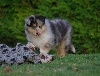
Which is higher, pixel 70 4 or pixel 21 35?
pixel 70 4

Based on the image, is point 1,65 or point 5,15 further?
point 5,15

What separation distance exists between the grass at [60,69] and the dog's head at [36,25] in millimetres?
1316

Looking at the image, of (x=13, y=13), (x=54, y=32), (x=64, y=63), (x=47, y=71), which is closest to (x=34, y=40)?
(x=54, y=32)

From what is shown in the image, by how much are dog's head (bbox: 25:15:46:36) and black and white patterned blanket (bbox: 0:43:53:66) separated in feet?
4.11

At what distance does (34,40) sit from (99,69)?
3.44m

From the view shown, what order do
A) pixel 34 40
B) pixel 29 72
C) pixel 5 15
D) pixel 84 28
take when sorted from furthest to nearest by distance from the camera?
pixel 5 15 < pixel 84 28 < pixel 34 40 < pixel 29 72

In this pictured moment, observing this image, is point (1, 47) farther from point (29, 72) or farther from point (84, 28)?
point (84, 28)

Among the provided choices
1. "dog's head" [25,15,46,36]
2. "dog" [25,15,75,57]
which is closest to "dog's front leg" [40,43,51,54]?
"dog" [25,15,75,57]

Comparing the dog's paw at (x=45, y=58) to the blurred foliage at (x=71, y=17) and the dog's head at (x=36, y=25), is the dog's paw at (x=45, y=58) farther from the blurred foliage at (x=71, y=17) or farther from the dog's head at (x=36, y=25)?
the blurred foliage at (x=71, y=17)

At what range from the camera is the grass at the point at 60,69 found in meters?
9.76

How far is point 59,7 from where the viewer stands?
56.8 feet

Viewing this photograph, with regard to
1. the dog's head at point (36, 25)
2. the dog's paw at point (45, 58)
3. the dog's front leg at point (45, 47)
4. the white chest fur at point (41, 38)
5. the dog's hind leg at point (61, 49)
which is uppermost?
the dog's head at point (36, 25)

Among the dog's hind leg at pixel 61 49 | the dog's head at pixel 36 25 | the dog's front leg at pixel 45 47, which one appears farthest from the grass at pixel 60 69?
the dog's hind leg at pixel 61 49

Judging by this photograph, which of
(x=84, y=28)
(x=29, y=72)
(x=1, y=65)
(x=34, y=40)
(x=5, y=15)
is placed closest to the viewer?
(x=29, y=72)
